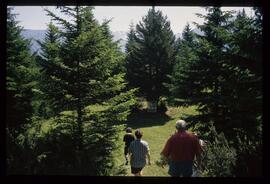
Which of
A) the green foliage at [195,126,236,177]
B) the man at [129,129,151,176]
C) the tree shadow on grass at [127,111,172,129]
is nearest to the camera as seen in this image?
the green foliage at [195,126,236,177]

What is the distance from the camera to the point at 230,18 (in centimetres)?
1989

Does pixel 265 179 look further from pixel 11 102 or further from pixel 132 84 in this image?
pixel 132 84

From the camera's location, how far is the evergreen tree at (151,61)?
35.4 meters

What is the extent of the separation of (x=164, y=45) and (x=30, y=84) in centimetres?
1822

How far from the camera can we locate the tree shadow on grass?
31956 millimetres

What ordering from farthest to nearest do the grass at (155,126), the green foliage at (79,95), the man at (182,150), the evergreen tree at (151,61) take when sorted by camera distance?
the evergreen tree at (151,61) → the grass at (155,126) → the green foliage at (79,95) → the man at (182,150)

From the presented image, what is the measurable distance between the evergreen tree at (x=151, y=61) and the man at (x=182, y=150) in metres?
27.0

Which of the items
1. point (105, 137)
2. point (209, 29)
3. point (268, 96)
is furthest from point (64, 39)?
point (268, 96)

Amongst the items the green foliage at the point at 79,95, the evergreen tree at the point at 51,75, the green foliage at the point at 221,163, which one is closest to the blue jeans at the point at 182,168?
the green foliage at the point at 221,163

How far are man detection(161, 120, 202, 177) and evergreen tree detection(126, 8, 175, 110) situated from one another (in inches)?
1063

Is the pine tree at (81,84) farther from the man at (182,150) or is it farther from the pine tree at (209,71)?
the man at (182,150)

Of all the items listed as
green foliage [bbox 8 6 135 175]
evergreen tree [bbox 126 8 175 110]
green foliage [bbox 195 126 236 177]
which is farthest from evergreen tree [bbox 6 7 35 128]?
evergreen tree [bbox 126 8 175 110]

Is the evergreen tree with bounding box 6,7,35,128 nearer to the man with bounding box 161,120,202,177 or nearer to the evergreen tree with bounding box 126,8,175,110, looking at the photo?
the man with bounding box 161,120,202,177

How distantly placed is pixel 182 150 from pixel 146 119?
1034 inches
